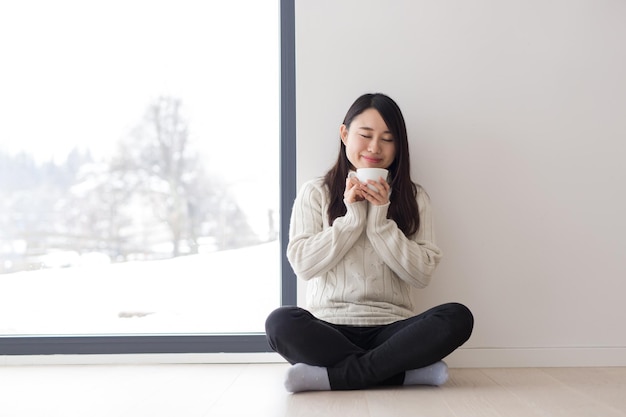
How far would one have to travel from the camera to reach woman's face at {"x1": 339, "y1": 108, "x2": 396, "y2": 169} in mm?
2145

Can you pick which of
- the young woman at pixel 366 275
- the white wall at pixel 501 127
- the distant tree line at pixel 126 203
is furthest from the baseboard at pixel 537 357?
the distant tree line at pixel 126 203

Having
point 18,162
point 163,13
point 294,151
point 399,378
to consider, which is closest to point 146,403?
point 399,378

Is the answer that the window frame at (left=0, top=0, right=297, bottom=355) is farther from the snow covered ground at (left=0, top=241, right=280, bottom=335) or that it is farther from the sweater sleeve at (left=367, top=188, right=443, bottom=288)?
the sweater sleeve at (left=367, top=188, right=443, bottom=288)

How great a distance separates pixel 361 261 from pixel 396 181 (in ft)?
0.88

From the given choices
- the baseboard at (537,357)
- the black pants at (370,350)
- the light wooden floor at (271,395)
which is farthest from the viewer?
the baseboard at (537,357)

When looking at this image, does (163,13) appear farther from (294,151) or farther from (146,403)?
(146,403)

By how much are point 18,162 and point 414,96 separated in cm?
142

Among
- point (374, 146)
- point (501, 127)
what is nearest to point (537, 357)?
point (501, 127)

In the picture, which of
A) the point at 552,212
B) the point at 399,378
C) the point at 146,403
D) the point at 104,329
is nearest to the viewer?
the point at 146,403

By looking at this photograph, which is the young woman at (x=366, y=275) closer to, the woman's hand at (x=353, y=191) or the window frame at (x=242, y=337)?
the woman's hand at (x=353, y=191)

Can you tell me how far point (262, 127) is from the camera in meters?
2.51

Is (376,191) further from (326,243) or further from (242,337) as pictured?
(242,337)

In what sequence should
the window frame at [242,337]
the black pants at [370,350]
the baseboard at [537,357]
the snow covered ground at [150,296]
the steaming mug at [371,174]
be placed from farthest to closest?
1. the snow covered ground at [150,296]
2. the window frame at [242,337]
3. the baseboard at [537,357]
4. the steaming mug at [371,174]
5. the black pants at [370,350]

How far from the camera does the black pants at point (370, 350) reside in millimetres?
1850
